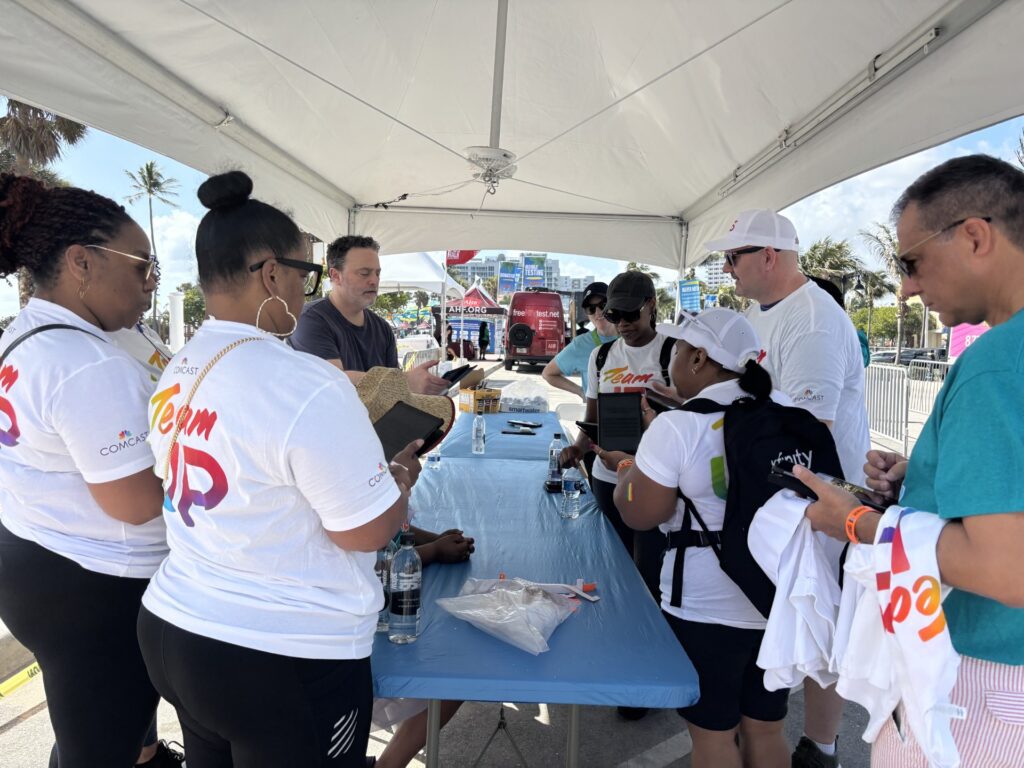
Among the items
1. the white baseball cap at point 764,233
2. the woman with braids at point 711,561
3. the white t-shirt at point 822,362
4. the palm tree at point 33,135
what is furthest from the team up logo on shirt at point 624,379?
the palm tree at point 33,135

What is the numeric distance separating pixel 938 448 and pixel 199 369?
1.23 m

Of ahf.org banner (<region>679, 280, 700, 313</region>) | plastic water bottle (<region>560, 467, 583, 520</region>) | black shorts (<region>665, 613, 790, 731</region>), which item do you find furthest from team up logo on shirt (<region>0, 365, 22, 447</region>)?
ahf.org banner (<region>679, 280, 700, 313</region>)

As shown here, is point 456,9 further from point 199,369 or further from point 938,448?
point 938,448

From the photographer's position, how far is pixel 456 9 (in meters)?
2.85

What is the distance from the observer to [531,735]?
251 centimetres

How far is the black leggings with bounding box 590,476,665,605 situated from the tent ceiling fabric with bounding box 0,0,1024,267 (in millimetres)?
1901

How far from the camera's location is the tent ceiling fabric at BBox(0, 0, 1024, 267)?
7.29ft

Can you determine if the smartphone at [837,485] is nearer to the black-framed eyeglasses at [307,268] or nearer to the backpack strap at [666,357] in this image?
the black-framed eyeglasses at [307,268]

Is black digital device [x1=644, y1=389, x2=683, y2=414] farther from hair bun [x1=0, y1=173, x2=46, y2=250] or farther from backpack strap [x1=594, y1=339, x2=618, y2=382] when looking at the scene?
hair bun [x1=0, y1=173, x2=46, y2=250]

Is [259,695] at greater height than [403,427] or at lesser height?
lesser

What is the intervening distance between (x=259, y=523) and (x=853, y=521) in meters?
1.04

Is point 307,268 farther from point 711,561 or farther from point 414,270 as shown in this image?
point 414,270

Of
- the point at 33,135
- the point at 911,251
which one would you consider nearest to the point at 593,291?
the point at 911,251

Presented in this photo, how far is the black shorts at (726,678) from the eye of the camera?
5.30ft
